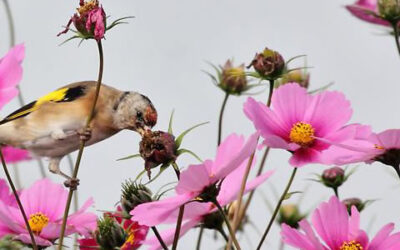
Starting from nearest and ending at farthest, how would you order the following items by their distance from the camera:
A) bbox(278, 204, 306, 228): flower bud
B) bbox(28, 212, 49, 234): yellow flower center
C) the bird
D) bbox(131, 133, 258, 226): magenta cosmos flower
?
bbox(131, 133, 258, 226): magenta cosmos flower < bbox(28, 212, 49, 234): yellow flower center < bbox(278, 204, 306, 228): flower bud < the bird

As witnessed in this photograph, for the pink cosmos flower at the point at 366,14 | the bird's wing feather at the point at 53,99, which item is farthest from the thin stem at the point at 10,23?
the pink cosmos flower at the point at 366,14

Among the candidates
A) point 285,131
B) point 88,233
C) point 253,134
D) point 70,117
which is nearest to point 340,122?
point 285,131

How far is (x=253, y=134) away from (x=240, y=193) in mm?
78

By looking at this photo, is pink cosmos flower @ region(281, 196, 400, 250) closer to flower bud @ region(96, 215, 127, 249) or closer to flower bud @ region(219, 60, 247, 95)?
flower bud @ region(96, 215, 127, 249)

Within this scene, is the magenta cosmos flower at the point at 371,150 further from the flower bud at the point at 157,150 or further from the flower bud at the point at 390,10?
the flower bud at the point at 390,10

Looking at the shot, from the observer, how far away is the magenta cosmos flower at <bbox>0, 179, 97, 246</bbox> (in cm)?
75

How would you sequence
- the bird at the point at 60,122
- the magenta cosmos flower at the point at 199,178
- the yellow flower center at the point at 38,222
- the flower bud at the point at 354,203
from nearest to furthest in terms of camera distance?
the magenta cosmos flower at the point at 199,178 < the yellow flower center at the point at 38,222 < the flower bud at the point at 354,203 < the bird at the point at 60,122

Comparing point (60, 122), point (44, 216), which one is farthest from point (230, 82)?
point (44, 216)

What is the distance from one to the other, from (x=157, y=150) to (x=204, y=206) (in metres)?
0.11

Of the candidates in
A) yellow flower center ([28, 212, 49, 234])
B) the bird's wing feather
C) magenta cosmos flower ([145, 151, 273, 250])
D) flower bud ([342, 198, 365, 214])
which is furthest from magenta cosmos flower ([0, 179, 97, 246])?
the bird's wing feather

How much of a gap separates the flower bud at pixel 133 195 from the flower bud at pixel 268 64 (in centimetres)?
24

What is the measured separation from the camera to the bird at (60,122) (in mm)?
1317

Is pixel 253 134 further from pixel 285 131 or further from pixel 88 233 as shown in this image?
pixel 88 233

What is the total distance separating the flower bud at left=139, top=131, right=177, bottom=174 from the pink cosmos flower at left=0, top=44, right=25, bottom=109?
4.7 inches
